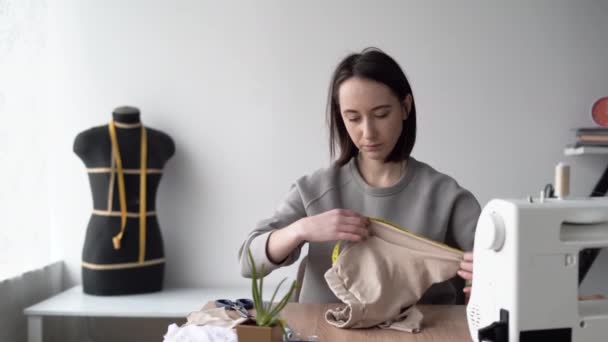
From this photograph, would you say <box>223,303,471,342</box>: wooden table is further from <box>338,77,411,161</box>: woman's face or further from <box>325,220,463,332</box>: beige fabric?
<box>338,77,411,161</box>: woman's face

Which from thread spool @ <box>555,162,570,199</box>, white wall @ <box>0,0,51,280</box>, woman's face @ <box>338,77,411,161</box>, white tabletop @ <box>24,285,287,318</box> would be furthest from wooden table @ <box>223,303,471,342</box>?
white wall @ <box>0,0,51,280</box>

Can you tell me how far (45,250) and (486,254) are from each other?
235cm

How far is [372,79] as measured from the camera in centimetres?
152

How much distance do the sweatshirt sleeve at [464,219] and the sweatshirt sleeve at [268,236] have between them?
0.42 meters

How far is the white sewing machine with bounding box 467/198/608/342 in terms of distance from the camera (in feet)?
3.33

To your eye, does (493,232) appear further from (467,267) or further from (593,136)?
(593,136)

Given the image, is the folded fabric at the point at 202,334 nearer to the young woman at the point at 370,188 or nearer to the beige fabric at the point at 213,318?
the beige fabric at the point at 213,318

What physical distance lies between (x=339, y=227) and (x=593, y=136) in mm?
1849

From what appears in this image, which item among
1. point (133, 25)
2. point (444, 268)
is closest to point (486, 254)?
point (444, 268)

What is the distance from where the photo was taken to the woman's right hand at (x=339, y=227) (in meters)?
1.36

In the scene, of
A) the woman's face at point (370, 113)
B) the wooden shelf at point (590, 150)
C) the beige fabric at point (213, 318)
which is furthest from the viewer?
the wooden shelf at point (590, 150)

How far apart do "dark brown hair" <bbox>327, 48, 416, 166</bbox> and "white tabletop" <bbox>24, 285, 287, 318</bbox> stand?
1078 millimetres

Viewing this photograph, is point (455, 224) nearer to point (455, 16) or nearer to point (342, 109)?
point (342, 109)

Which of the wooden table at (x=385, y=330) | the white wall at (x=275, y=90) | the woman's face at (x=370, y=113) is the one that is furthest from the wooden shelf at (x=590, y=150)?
the wooden table at (x=385, y=330)
